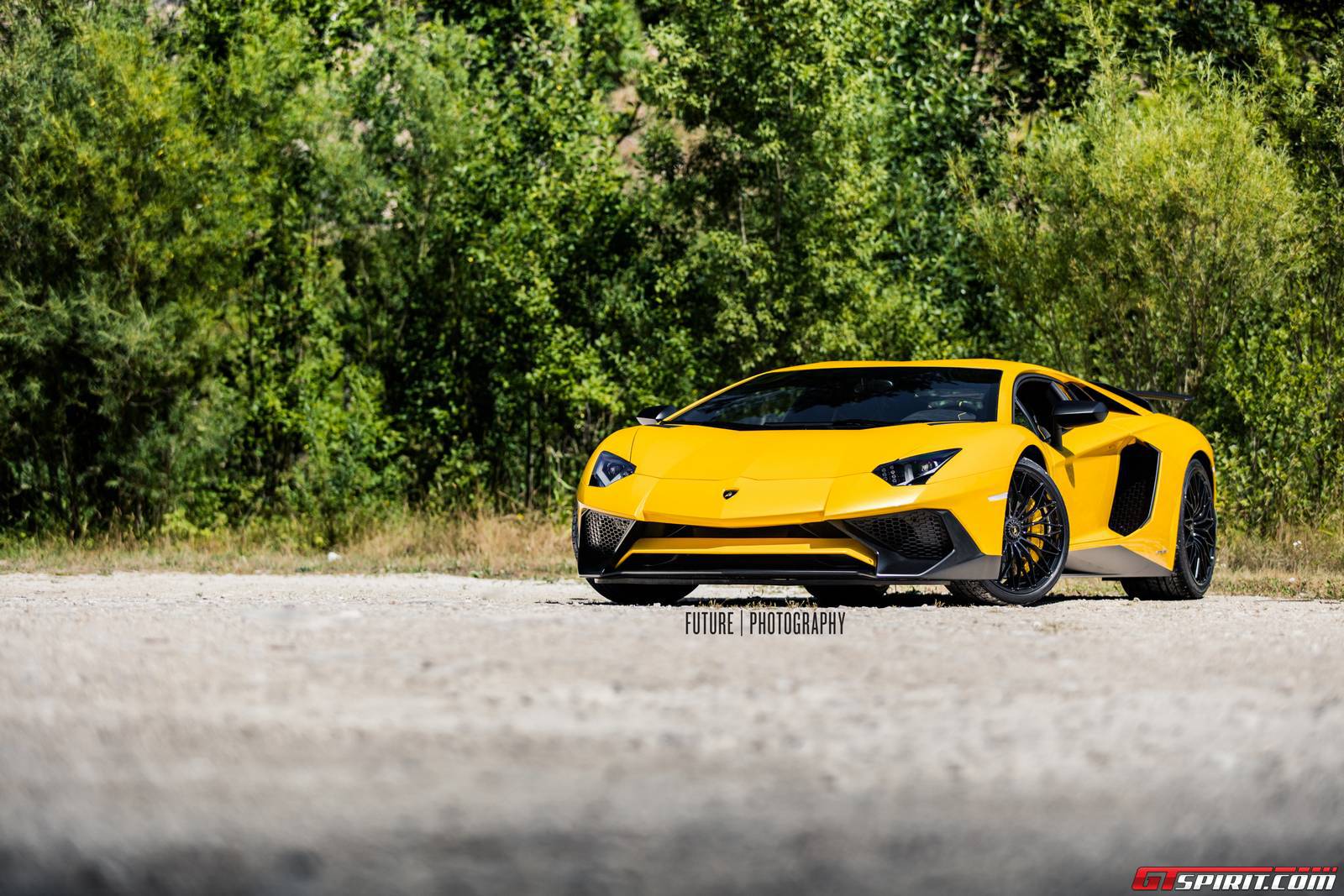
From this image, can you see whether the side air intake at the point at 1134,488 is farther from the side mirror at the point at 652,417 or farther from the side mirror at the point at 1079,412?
the side mirror at the point at 652,417

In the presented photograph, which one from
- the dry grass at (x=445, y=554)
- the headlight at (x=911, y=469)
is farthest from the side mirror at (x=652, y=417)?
the dry grass at (x=445, y=554)

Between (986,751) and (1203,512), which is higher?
(986,751)

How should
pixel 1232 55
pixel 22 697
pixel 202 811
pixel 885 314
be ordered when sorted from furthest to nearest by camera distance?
pixel 1232 55 < pixel 885 314 < pixel 22 697 < pixel 202 811

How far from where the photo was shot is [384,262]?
21.2 meters

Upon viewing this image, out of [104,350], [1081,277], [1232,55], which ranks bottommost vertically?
[104,350]

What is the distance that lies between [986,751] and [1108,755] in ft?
1.10

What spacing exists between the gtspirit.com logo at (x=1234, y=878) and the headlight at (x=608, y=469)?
18.8ft

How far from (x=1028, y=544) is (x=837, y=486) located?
1.30m

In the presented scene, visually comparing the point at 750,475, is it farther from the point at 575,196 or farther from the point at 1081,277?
the point at 575,196

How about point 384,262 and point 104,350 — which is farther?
point 384,262

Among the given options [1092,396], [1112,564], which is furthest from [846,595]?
[1092,396]

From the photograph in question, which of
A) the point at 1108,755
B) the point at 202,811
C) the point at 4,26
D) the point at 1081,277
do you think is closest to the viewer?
the point at 202,811

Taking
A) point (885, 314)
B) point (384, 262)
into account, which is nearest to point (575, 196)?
point (384, 262)

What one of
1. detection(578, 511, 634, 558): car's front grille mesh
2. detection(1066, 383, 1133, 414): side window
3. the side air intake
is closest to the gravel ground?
detection(578, 511, 634, 558): car's front grille mesh
